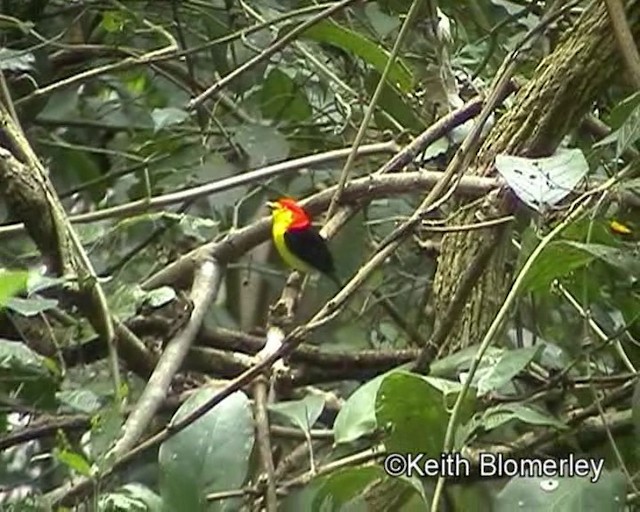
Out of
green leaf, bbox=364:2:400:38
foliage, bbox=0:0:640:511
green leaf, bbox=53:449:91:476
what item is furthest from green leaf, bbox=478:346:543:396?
green leaf, bbox=364:2:400:38

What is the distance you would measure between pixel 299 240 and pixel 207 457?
1.34 feet

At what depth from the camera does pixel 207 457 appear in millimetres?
676

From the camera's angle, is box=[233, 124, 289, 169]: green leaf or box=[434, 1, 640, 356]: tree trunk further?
box=[233, 124, 289, 169]: green leaf

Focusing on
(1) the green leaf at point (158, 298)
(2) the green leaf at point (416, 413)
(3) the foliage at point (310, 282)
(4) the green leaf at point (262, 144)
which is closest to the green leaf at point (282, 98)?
(3) the foliage at point (310, 282)

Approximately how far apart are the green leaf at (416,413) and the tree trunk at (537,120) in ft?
0.75

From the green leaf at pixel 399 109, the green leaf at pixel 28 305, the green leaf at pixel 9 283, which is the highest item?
the green leaf at pixel 9 283

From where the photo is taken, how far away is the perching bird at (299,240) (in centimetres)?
106

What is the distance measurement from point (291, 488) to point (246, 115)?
0.75 metres

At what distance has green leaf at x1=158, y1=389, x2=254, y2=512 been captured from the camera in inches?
26.1

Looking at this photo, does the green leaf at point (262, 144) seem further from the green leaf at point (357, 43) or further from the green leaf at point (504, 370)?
the green leaf at point (504, 370)

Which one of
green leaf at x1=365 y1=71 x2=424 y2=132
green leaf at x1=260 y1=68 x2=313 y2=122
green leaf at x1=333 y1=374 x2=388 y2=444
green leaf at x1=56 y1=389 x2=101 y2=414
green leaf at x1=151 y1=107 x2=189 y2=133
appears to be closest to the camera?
green leaf at x1=333 y1=374 x2=388 y2=444

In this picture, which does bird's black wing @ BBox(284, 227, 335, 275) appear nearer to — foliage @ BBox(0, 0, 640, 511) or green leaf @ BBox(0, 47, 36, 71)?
foliage @ BBox(0, 0, 640, 511)

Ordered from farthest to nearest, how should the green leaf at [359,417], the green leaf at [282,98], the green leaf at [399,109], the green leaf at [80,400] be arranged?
the green leaf at [282,98] → the green leaf at [399,109] → the green leaf at [80,400] → the green leaf at [359,417]

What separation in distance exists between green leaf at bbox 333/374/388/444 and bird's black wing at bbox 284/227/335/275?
1.07 feet
